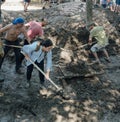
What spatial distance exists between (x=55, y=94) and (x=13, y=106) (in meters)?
1.23

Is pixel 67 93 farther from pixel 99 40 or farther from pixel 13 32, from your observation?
pixel 99 40

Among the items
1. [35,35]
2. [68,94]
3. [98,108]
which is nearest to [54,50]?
[35,35]

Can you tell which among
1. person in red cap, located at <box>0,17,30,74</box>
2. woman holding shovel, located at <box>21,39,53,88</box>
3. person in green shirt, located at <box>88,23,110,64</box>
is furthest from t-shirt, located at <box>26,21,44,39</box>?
person in green shirt, located at <box>88,23,110,64</box>

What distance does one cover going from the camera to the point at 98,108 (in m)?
8.26

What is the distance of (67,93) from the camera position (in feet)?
29.2

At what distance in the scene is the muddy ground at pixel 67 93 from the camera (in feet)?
25.8

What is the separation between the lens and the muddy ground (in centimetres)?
786

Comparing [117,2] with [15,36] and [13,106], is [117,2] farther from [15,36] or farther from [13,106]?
[13,106]

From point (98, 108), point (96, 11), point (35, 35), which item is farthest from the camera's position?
point (96, 11)

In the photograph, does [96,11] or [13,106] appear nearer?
[13,106]

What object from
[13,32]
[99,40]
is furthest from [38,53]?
[99,40]

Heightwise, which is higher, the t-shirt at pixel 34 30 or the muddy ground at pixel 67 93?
the t-shirt at pixel 34 30

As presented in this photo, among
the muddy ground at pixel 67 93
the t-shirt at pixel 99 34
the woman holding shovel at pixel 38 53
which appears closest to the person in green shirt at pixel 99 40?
the t-shirt at pixel 99 34

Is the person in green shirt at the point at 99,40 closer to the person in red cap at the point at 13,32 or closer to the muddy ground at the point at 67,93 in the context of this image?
the muddy ground at the point at 67,93
